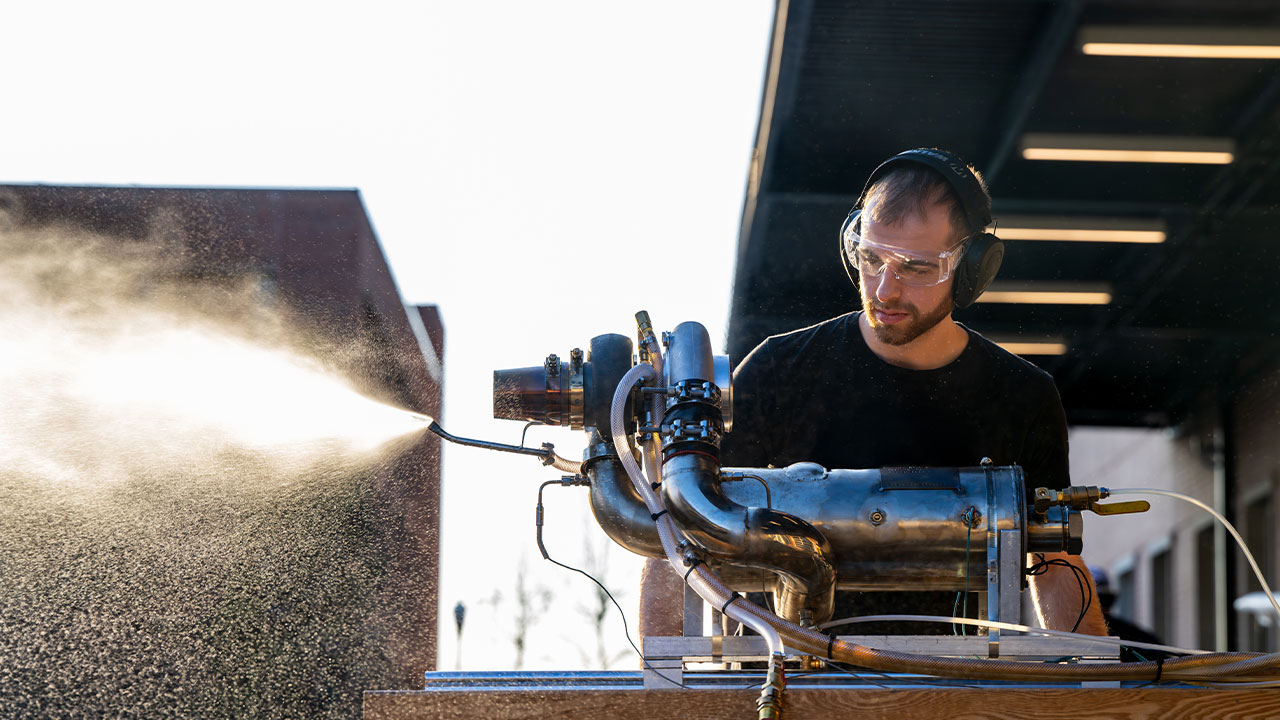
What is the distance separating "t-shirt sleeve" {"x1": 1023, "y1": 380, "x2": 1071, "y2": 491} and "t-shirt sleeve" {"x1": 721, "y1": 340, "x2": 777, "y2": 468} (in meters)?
→ 0.48

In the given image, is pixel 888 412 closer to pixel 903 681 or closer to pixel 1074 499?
pixel 1074 499

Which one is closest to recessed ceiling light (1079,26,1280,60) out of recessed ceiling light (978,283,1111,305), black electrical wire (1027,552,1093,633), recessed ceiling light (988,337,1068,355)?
recessed ceiling light (978,283,1111,305)

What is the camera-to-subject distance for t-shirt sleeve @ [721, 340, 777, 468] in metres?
2.50

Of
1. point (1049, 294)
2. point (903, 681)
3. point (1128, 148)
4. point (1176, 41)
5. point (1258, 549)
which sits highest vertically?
point (1176, 41)

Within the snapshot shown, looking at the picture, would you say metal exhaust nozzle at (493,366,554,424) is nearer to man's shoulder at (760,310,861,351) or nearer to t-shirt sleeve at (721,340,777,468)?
t-shirt sleeve at (721,340,777,468)

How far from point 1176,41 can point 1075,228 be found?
5.84ft

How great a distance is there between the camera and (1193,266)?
7734mm

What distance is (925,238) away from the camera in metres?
2.34

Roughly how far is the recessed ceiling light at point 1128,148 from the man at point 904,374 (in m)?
4.00

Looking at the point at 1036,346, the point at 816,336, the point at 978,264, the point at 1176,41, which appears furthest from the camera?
the point at 1036,346

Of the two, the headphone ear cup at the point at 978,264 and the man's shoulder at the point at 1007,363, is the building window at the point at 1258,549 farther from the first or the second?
the headphone ear cup at the point at 978,264

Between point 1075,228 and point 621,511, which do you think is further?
point 1075,228

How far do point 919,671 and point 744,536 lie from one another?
296 mm

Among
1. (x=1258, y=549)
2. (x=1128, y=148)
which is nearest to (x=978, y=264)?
(x=1128, y=148)
